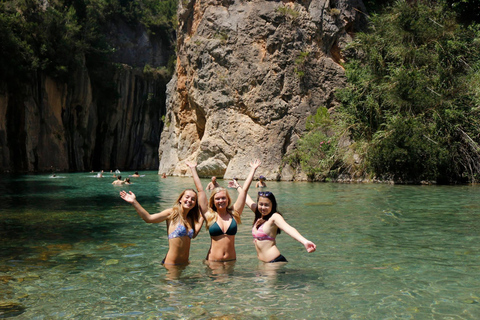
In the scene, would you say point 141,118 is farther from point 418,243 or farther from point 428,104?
point 418,243

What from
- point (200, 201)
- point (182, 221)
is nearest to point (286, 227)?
point (200, 201)

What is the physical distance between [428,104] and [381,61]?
397 cm

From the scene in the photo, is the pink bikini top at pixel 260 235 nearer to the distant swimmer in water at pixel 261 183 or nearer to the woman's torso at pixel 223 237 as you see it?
the woman's torso at pixel 223 237

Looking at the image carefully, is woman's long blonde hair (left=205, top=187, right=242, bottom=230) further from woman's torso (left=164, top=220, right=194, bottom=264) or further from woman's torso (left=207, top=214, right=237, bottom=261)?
woman's torso (left=164, top=220, right=194, bottom=264)

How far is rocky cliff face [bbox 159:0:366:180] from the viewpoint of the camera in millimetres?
29219

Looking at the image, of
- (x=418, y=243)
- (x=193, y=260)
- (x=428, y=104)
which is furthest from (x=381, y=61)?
(x=193, y=260)

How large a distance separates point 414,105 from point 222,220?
60.1 ft

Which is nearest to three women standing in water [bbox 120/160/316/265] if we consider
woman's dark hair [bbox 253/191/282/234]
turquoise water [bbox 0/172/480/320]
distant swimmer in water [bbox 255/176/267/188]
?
woman's dark hair [bbox 253/191/282/234]

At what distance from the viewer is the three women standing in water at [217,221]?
19.1ft

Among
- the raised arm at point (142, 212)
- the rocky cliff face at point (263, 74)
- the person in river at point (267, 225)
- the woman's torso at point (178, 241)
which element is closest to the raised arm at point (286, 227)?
the person in river at point (267, 225)

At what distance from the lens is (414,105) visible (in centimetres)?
2189

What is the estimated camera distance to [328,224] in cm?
940

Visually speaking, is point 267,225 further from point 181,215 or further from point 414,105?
point 414,105

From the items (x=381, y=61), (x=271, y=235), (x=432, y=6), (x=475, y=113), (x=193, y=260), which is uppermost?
(x=432, y=6)
